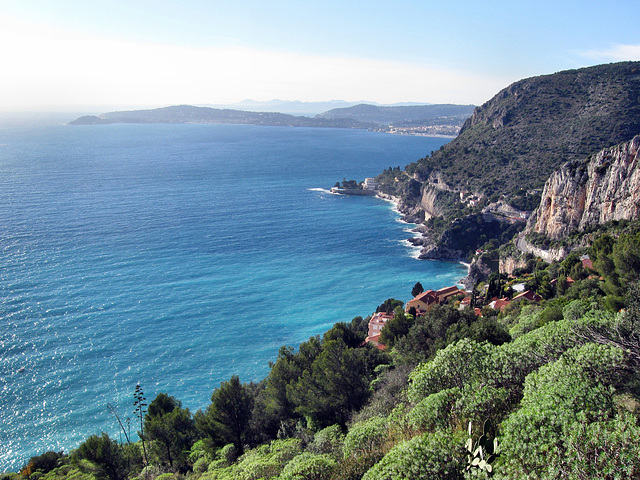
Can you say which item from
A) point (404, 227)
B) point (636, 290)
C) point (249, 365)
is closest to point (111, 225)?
point (249, 365)

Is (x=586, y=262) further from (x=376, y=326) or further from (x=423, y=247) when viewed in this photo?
(x=423, y=247)

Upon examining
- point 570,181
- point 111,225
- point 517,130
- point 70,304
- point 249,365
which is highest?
point 517,130

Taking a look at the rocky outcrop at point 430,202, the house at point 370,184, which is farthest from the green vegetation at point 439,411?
the house at point 370,184

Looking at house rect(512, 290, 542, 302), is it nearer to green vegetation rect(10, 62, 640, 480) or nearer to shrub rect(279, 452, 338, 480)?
green vegetation rect(10, 62, 640, 480)

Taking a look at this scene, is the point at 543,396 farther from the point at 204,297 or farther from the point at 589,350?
the point at 204,297

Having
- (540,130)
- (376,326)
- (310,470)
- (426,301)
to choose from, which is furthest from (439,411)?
(540,130)

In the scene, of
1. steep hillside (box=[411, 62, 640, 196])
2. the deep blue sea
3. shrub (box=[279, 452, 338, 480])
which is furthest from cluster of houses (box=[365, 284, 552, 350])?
steep hillside (box=[411, 62, 640, 196])
